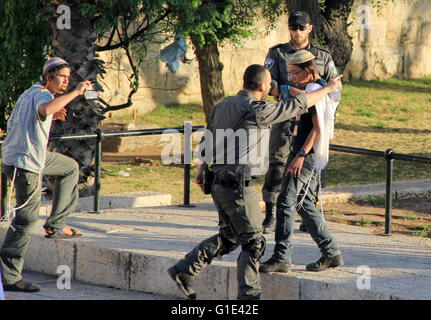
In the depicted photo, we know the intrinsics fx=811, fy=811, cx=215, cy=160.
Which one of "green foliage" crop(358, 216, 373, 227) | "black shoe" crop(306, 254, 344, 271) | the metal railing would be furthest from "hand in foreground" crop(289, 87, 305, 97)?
"green foliage" crop(358, 216, 373, 227)

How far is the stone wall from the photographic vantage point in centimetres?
2133

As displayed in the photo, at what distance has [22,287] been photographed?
6160 mm

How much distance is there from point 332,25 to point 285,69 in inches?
145

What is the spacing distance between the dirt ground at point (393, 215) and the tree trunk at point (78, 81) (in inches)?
131

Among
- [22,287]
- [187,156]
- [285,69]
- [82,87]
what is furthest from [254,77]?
[187,156]

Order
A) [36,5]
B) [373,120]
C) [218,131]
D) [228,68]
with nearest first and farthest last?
1. [218,131]
2. [36,5]
3. [373,120]
4. [228,68]

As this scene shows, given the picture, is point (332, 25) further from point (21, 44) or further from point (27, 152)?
point (27, 152)

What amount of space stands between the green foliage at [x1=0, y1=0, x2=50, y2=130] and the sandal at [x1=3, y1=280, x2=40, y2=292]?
5.09 meters

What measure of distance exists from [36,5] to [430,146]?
9369 millimetres

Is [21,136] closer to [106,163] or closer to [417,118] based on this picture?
[106,163]

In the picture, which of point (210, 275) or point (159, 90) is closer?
point (210, 275)

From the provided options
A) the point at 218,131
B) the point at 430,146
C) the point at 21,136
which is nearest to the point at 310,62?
the point at 218,131

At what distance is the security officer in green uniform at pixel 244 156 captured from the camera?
533 cm
